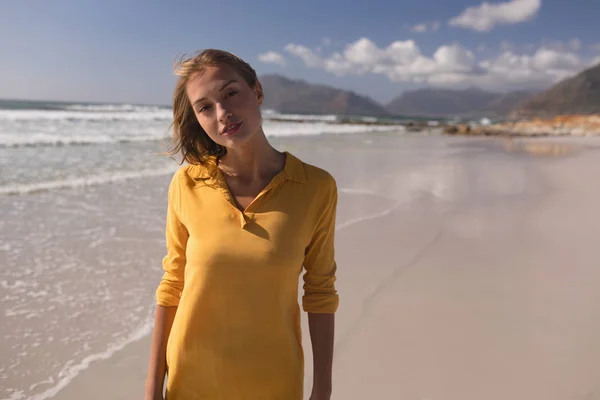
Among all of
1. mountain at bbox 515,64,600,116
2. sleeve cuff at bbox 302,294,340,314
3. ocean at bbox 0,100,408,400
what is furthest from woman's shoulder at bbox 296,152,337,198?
mountain at bbox 515,64,600,116

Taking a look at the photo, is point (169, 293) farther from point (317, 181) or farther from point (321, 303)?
point (317, 181)

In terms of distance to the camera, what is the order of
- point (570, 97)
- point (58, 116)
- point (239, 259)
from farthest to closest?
point (570, 97), point (58, 116), point (239, 259)

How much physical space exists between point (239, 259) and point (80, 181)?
29.2 ft

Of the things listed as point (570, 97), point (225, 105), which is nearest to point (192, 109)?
point (225, 105)

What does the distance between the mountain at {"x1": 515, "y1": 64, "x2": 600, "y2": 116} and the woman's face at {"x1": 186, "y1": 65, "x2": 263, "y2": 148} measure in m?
157


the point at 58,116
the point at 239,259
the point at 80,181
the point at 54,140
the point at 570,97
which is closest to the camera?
the point at 239,259

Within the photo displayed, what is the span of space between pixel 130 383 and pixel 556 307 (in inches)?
130

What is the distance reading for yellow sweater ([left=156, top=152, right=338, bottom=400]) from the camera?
1.33 metres

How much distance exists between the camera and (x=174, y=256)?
1.47 meters

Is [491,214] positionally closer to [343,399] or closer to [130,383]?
[343,399]

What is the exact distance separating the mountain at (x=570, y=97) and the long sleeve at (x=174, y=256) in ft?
515

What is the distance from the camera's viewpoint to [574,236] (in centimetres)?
593

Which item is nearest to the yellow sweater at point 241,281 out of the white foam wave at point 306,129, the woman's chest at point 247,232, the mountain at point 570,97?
the woman's chest at point 247,232

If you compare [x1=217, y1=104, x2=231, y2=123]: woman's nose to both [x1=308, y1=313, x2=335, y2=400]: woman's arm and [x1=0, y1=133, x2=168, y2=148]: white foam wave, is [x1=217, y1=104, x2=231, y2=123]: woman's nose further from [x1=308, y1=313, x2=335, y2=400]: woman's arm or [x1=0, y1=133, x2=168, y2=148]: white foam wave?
[x1=0, y1=133, x2=168, y2=148]: white foam wave
